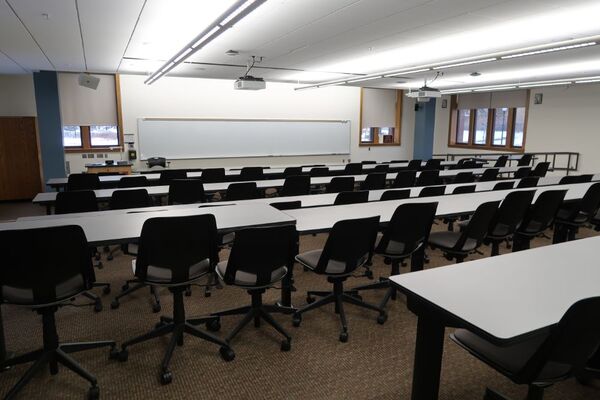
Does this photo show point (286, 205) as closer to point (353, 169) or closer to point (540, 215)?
point (540, 215)

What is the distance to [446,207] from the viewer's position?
12.4ft

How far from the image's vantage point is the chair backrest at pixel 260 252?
8.20 ft

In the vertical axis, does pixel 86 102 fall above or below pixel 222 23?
below

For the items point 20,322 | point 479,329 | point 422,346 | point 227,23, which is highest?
point 227,23

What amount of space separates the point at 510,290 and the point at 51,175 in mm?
8815

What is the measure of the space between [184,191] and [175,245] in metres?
2.75

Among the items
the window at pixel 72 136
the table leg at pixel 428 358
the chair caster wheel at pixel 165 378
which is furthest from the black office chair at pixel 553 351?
the window at pixel 72 136

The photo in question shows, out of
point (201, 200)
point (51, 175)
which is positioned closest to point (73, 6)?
point (201, 200)

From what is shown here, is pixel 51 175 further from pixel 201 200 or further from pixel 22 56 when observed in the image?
pixel 201 200

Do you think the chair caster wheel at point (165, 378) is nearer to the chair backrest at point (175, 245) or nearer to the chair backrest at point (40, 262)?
the chair backrest at point (175, 245)

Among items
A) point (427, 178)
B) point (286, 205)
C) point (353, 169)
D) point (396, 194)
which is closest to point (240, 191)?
point (286, 205)

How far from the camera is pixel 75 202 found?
4203 millimetres

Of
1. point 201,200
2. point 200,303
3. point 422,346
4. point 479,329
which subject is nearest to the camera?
point 479,329

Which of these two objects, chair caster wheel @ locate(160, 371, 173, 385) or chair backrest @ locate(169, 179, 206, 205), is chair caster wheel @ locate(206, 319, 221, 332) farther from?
chair backrest @ locate(169, 179, 206, 205)
